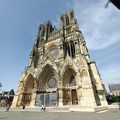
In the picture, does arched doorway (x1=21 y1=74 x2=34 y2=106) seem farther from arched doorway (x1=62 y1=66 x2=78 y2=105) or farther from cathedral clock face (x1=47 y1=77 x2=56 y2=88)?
arched doorway (x1=62 y1=66 x2=78 y2=105)

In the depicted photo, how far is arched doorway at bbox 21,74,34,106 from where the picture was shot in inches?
927

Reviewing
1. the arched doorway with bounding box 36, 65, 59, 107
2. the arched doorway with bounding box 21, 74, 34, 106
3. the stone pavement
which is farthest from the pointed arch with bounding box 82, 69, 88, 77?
the arched doorway with bounding box 21, 74, 34, 106

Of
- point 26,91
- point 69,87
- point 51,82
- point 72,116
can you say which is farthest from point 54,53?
point 72,116

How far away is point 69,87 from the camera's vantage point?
20297 mm

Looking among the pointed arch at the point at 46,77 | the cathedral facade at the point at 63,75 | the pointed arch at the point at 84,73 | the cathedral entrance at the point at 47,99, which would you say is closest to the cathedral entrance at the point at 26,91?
the cathedral facade at the point at 63,75

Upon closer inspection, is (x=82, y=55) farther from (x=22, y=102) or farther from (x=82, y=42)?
(x=22, y=102)

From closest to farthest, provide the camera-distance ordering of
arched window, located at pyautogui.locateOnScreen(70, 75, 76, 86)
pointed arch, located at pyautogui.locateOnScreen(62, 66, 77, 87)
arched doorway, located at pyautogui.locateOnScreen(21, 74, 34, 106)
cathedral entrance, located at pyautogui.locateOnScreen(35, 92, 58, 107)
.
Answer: cathedral entrance, located at pyautogui.locateOnScreen(35, 92, 58, 107)
pointed arch, located at pyautogui.locateOnScreen(62, 66, 77, 87)
arched window, located at pyautogui.locateOnScreen(70, 75, 76, 86)
arched doorway, located at pyautogui.locateOnScreen(21, 74, 34, 106)

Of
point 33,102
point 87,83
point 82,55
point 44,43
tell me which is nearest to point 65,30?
point 44,43

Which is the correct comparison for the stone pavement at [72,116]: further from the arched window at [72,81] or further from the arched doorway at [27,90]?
the arched doorway at [27,90]

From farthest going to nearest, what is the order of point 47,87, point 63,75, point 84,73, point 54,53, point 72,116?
point 54,53
point 47,87
point 63,75
point 84,73
point 72,116

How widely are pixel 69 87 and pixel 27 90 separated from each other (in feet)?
32.0

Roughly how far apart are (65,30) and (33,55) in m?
10.4

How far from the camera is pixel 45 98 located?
21.4 metres

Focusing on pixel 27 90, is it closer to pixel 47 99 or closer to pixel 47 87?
pixel 47 87
